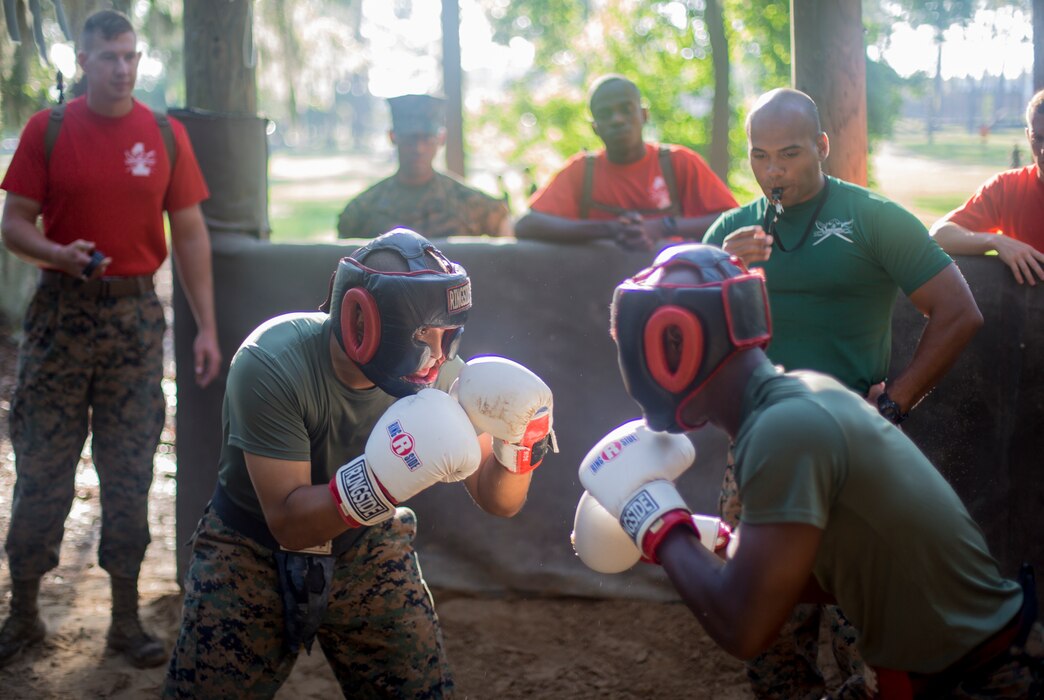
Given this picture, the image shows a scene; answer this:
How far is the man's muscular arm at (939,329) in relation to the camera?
151 inches

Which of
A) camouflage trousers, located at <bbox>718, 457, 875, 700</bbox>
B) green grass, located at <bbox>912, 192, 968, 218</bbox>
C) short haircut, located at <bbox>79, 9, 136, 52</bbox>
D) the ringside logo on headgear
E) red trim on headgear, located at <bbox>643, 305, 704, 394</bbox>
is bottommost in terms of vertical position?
camouflage trousers, located at <bbox>718, 457, 875, 700</bbox>

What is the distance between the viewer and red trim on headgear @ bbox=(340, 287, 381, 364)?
3.05 metres

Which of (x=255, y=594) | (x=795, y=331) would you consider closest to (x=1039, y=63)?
(x=795, y=331)

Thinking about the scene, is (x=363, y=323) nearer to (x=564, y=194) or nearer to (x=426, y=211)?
(x=564, y=194)

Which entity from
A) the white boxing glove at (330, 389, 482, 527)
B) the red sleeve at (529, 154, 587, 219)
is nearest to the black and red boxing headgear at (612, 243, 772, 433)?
the white boxing glove at (330, 389, 482, 527)

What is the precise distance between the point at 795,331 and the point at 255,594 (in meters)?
2.03

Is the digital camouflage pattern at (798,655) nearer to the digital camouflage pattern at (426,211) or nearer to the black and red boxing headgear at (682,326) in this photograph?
the black and red boxing headgear at (682,326)

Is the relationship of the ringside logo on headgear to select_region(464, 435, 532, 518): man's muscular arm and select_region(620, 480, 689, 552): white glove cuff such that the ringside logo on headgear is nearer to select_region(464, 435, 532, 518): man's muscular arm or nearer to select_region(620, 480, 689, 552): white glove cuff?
select_region(464, 435, 532, 518): man's muscular arm

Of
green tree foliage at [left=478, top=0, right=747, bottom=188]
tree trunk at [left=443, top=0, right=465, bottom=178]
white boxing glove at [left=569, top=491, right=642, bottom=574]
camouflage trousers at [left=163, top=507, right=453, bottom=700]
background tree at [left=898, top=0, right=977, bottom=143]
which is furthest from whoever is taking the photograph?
background tree at [left=898, top=0, right=977, bottom=143]

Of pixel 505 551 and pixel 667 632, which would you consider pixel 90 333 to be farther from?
pixel 667 632

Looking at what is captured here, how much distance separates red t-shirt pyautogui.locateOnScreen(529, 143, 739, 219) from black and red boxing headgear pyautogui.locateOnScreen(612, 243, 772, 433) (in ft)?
9.83

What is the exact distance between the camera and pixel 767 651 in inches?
149

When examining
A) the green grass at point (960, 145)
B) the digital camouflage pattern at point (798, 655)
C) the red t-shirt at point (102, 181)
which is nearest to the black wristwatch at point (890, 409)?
the digital camouflage pattern at point (798, 655)

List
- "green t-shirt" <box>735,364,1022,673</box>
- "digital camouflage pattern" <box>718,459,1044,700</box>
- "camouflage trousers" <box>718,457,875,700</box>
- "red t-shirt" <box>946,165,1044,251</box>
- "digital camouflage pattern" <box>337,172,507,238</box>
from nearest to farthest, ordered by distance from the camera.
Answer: "green t-shirt" <box>735,364,1022,673</box> → "digital camouflage pattern" <box>718,459,1044,700</box> → "camouflage trousers" <box>718,457,875,700</box> → "red t-shirt" <box>946,165,1044,251</box> → "digital camouflage pattern" <box>337,172,507,238</box>
